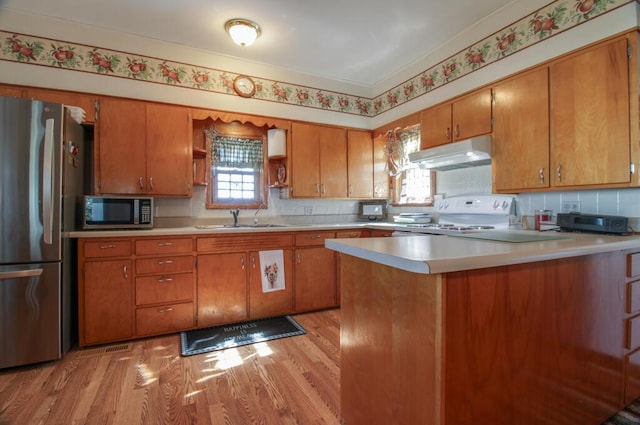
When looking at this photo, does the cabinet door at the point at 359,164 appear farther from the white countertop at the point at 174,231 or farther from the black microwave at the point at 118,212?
the black microwave at the point at 118,212

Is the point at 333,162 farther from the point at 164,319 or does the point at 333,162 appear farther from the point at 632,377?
the point at 632,377

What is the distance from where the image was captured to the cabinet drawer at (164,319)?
2.53m

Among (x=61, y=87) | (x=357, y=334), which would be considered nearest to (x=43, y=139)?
(x=61, y=87)

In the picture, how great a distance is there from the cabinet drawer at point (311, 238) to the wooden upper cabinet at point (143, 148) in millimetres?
1210

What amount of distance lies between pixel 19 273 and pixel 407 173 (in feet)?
12.4

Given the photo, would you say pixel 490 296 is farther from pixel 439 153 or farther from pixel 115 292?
pixel 115 292

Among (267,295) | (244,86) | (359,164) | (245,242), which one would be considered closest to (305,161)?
(359,164)

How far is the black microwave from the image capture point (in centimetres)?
246

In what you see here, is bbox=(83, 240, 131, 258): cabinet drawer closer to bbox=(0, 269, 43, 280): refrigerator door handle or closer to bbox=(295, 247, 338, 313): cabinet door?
bbox=(0, 269, 43, 280): refrigerator door handle

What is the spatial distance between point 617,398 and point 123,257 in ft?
10.9

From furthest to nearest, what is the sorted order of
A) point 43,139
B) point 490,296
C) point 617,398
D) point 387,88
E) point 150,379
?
point 387,88 < point 43,139 < point 150,379 < point 617,398 < point 490,296

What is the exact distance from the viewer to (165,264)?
2607 millimetres

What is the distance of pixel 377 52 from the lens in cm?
318

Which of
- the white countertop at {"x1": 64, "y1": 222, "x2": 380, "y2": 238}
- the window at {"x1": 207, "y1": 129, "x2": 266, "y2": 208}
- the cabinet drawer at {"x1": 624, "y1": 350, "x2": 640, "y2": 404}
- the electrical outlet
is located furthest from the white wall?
the cabinet drawer at {"x1": 624, "y1": 350, "x2": 640, "y2": 404}
